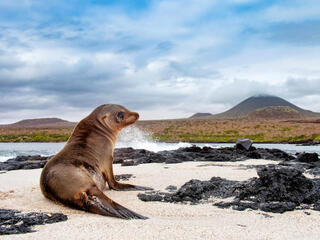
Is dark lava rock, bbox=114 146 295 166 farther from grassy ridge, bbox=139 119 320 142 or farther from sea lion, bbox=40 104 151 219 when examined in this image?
grassy ridge, bbox=139 119 320 142

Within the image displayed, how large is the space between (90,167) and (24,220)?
6.39 ft

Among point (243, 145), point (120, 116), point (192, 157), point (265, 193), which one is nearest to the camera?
point (265, 193)

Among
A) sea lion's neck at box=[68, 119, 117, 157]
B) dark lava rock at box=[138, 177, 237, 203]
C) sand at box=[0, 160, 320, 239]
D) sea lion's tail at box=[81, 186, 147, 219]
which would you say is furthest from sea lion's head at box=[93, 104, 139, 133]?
sea lion's tail at box=[81, 186, 147, 219]

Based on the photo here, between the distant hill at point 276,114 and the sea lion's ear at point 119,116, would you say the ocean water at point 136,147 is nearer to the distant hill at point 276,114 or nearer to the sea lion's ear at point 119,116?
the sea lion's ear at point 119,116

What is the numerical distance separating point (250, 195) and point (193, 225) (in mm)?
2062

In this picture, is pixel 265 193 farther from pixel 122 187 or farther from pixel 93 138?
pixel 93 138

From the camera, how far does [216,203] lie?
18.6 feet

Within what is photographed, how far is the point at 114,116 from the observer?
7.64 meters

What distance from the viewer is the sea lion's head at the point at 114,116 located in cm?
738

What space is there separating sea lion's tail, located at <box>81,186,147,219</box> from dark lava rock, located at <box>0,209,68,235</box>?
0.50 meters

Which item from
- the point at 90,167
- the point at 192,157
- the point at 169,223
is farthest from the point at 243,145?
the point at 169,223

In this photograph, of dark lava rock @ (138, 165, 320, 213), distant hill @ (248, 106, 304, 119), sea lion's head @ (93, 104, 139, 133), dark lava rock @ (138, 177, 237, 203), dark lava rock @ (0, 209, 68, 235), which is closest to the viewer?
dark lava rock @ (0, 209, 68, 235)

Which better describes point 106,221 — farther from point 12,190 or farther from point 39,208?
point 12,190

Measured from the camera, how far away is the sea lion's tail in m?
4.69
